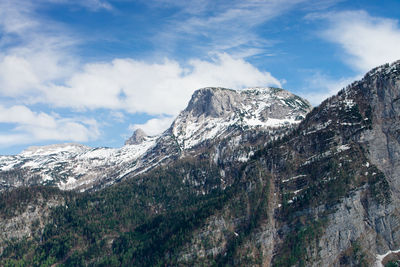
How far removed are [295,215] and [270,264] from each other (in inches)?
1197

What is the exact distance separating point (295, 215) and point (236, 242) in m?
35.7

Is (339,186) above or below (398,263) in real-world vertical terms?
above

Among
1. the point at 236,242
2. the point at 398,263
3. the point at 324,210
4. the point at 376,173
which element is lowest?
the point at 398,263

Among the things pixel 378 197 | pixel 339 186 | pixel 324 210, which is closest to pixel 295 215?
pixel 324 210

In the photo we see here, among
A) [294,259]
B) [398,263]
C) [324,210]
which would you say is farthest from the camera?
[324,210]

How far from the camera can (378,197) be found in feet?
609

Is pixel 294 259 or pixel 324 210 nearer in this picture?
pixel 294 259

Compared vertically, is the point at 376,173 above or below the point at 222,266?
above

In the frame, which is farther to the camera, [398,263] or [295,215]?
[295,215]

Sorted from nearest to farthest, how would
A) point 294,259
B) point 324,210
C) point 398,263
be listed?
point 398,263
point 294,259
point 324,210

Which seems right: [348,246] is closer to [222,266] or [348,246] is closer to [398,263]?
[398,263]

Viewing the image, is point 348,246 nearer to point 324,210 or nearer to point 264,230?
point 324,210

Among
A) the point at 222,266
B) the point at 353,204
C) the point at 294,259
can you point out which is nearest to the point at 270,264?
the point at 294,259

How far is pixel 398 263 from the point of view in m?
167
